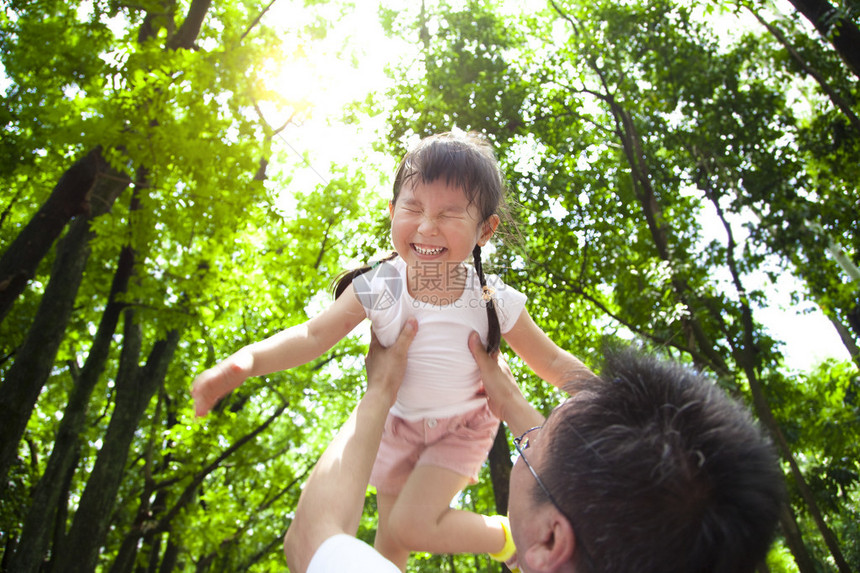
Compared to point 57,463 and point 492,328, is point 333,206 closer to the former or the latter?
point 57,463

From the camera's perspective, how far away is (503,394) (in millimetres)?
2139

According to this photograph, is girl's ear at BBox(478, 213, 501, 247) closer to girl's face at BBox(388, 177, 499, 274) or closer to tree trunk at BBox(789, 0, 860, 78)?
girl's face at BBox(388, 177, 499, 274)

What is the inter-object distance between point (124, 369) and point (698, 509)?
7.01 meters

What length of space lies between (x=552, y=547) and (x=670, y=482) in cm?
29

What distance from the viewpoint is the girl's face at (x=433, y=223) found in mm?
2035

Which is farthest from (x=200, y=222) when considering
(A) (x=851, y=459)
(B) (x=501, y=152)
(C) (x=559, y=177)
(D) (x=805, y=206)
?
(A) (x=851, y=459)

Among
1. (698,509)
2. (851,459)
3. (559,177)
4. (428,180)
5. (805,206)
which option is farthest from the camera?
(851,459)

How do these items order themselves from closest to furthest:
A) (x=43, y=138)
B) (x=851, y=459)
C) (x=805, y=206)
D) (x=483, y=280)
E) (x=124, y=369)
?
(x=483, y=280)
(x=43, y=138)
(x=124, y=369)
(x=805, y=206)
(x=851, y=459)

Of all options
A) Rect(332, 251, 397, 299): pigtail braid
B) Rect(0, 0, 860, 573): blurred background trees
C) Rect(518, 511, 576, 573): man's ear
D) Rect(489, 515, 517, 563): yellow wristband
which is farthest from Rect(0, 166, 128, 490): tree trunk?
Rect(518, 511, 576, 573): man's ear

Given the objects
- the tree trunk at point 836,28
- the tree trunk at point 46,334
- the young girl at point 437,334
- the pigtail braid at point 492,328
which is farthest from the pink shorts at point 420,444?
the tree trunk at point 836,28

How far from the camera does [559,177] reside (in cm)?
559

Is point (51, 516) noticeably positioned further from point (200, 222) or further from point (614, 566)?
point (614, 566)

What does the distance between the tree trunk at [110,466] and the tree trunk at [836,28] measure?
6895mm

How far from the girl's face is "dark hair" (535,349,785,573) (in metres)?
1.00
